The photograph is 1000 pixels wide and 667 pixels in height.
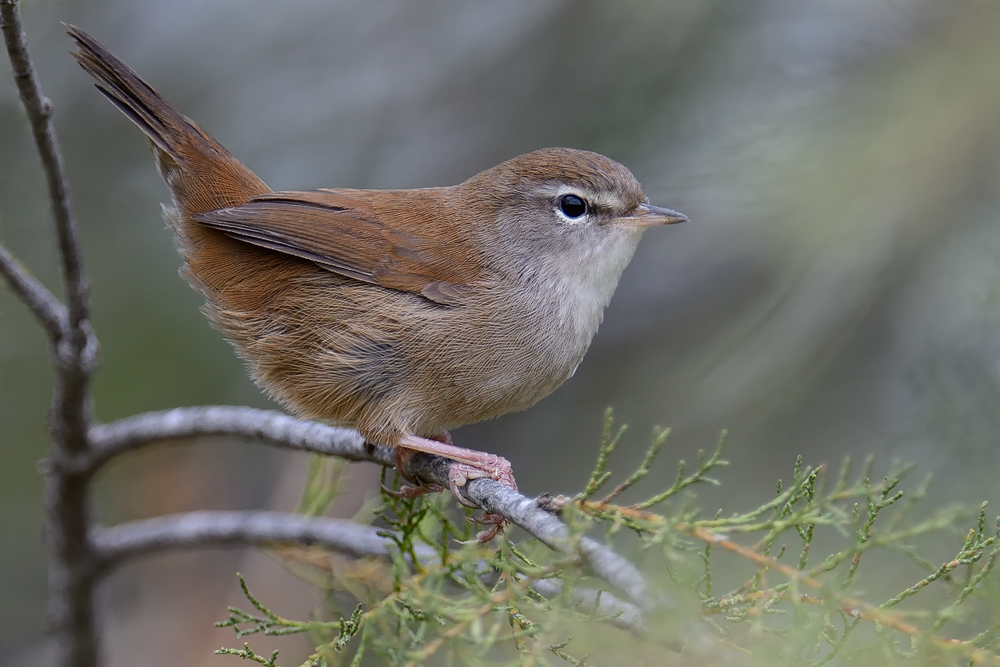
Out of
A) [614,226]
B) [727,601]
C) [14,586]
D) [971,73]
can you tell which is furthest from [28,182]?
[971,73]

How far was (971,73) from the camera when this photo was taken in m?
3.17

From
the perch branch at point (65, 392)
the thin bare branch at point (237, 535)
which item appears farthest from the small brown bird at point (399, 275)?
the perch branch at point (65, 392)

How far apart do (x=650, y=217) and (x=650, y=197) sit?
87 cm

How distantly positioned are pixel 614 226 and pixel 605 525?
1517mm

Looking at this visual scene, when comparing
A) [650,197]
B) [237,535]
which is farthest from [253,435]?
[650,197]

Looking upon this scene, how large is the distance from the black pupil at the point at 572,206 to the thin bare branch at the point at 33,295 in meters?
1.92

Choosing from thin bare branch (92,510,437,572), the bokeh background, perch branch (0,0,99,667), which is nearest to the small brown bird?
thin bare branch (92,510,437,572)

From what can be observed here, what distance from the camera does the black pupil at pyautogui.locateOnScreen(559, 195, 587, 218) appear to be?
11.9 feet

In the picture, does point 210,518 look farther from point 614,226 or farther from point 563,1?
point 563,1

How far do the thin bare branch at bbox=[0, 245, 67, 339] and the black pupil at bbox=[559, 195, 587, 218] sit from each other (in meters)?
1.92

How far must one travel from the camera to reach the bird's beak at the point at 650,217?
3.38 m

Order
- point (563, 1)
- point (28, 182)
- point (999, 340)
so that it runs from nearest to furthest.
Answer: point (999, 340) < point (28, 182) < point (563, 1)

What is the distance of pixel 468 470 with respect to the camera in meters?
2.92

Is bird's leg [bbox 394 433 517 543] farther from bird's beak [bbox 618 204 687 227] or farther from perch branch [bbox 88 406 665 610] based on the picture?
bird's beak [bbox 618 204 687 227]
